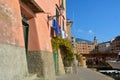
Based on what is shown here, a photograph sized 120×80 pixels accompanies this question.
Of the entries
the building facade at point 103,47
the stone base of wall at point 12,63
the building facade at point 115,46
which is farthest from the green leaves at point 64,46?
the building facade at point 103,47

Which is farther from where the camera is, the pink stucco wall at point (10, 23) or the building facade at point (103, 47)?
the building facade at point (103, 47)

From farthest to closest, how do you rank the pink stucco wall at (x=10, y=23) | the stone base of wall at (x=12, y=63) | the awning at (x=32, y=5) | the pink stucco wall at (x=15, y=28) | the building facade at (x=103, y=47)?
the building facade at (x=103, y=47), the awning at (x=32, y=5), the pink stucco wall at (x=15, y=28), the pink stucco wall at (x=10, y=23), the stone base of wall at (x=12, y=63)

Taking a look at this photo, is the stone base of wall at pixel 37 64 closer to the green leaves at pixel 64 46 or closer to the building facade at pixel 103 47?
the green leaves at pixel 64 46

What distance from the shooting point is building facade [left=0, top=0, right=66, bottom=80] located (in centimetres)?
991

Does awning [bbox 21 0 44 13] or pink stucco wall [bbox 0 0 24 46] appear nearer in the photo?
pink stucco wall [bbox 0 0 24 46]

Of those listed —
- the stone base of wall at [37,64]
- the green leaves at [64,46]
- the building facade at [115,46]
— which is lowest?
the stone base of wall at [37,64]

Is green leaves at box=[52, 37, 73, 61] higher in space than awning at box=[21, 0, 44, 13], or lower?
lower

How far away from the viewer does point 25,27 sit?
15.6 metres

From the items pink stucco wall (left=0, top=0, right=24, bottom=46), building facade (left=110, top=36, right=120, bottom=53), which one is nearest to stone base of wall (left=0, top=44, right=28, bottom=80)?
pink stucco wall (left=0, top=0, right=24, bottom=46)

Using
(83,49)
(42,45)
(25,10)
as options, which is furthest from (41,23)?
(83,49)

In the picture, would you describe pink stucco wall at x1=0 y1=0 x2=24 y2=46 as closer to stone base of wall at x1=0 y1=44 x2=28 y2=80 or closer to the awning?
stone base of wall at x1=0 y1=44 x2=28 y2=80

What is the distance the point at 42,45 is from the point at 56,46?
8.81 meters

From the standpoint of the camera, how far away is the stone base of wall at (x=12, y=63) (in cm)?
956

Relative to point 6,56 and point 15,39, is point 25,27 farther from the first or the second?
point 6,56
